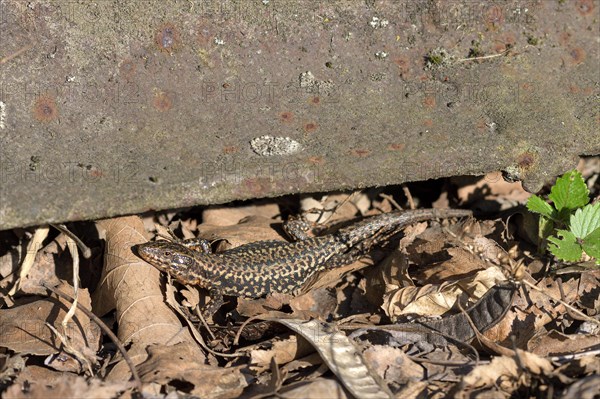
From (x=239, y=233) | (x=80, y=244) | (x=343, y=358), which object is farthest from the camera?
(x=239, y=233)

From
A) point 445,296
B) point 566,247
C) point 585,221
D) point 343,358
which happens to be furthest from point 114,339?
point 585,221

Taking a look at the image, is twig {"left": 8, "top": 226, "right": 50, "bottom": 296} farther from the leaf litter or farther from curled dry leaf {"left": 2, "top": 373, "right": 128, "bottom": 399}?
curled dry leaf {"left": 2, "top": 373, "right": 128, "bottom": 399}

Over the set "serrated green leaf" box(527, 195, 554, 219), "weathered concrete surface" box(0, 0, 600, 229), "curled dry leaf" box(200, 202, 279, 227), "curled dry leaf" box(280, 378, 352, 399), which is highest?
"weathered concrete surface" box(0, 0, 600, 229)

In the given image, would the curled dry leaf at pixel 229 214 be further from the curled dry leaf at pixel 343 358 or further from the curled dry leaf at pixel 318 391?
the curled dry leaf at pixel 318 391

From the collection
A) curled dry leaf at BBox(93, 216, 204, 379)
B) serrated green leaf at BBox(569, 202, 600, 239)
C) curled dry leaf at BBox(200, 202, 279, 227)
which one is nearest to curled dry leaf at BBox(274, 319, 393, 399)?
curled dry leaf at BBox(93, 216, 204, 379)

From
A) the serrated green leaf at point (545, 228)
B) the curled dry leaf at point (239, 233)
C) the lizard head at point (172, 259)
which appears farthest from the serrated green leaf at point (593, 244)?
the lizard head at point (172, 259)

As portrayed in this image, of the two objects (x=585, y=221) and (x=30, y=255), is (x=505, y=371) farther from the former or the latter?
(x=30, y=255)

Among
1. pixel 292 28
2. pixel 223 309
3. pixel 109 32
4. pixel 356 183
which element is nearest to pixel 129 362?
pixel 223 309
